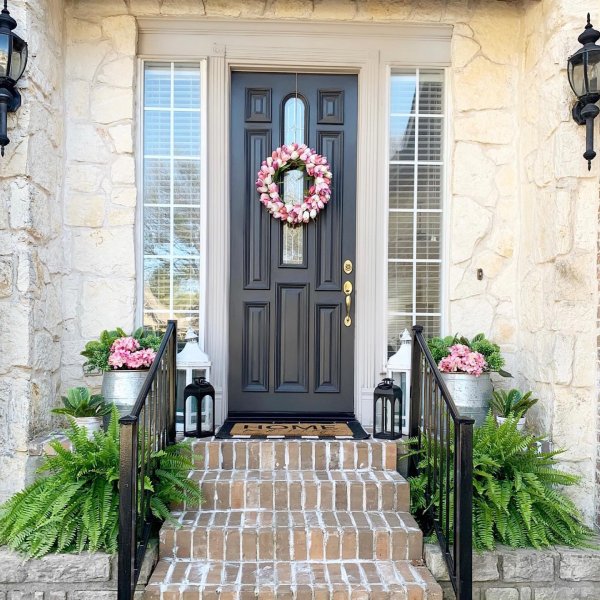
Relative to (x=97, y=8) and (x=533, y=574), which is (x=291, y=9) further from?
(x=533, y=574)

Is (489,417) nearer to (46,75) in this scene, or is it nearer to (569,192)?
(569,192)

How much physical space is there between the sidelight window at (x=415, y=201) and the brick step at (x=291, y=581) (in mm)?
1619

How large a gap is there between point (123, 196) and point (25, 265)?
2.75ft

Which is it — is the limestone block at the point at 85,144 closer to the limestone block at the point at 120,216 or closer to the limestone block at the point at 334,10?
the limestone block at the point at 120,216

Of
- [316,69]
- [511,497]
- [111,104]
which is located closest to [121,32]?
[111,104]

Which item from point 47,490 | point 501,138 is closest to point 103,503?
point 47,490

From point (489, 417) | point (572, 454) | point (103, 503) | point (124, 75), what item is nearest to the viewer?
point (103, 503)

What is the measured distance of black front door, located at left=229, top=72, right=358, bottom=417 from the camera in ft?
12.5

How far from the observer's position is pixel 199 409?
3.20 meters

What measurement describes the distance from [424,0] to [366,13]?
40cm

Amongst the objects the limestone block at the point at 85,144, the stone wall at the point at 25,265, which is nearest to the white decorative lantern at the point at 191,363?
the stone wall at the point at 25,265

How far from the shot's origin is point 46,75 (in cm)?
330

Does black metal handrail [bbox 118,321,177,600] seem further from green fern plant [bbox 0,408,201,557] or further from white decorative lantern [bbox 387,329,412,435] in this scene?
white decorative lantern [bbox 387,329,412,435]

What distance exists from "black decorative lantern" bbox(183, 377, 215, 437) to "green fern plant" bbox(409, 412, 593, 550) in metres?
1.28
